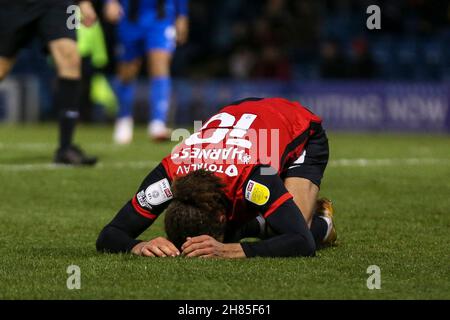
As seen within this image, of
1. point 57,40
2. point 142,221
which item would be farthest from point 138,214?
point 57,40

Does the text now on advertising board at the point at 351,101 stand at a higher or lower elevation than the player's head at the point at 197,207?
lower

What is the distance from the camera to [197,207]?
461 cm

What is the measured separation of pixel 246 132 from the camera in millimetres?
5090

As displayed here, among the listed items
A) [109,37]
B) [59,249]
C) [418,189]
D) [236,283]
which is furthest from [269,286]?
[109,37]

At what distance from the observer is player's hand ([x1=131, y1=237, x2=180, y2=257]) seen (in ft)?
15.8

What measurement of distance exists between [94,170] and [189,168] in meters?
4.08

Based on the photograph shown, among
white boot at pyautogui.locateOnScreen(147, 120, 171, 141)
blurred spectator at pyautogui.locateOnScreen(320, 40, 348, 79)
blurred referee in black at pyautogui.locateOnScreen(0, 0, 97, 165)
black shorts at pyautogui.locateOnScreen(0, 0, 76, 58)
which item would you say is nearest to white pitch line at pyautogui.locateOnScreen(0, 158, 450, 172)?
blurred referee in black at pyautogui.locateOnScreen(0, 0, 97, 165)

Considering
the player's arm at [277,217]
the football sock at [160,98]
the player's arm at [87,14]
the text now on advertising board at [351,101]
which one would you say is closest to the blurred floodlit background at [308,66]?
the text now on advertising board at [351,101]

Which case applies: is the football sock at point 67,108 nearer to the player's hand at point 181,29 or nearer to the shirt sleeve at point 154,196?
the player's hand at point 181,29

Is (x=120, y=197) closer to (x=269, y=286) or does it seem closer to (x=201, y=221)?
(x=201, y=221)

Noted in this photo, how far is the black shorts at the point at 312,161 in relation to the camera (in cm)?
535

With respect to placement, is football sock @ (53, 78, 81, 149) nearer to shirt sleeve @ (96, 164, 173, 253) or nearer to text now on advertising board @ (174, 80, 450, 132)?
shirt sleeve @ (96, 164, 173, 253)

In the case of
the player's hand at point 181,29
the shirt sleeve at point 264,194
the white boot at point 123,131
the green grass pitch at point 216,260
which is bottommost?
the white boot at point 123,131

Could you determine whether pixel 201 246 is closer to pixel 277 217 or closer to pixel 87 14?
pixel 277 217
